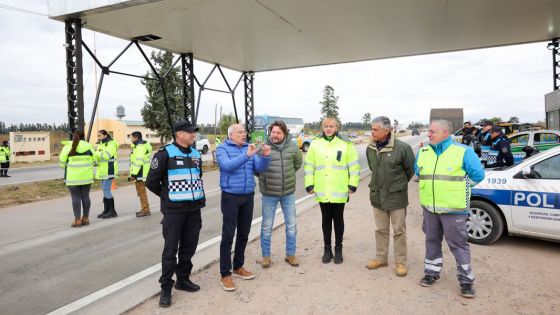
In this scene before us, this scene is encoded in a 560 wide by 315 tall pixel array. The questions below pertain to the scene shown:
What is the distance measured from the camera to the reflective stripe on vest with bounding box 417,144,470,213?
3701mm

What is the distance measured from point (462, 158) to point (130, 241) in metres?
4.94

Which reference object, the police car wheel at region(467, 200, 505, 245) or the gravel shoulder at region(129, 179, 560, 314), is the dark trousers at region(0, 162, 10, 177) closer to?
the gravel shoulder at region(129, 179, 560, 314)

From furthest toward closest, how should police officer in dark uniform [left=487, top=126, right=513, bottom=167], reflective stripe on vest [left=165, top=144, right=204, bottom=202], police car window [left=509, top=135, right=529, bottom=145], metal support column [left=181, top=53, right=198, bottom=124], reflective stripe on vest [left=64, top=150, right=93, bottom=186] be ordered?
metal support column [left=181, top=53, right=198, bottom=124]
police car window [left=509, top=135, right=529, bottom=145]
police officer in dark uniform [left=487, top=126, right=513, bottom=167]
reflective stripe on vest [left=64, top=150, right=93, bottom=186]
reflective stripe on vest [left=165, top=144, right=204, bottom=202]

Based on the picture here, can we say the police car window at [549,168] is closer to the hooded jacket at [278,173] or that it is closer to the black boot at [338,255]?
the black boot at [338,255]

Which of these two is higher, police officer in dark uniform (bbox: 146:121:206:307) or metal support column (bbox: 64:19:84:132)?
metal support column (bbox: 64:19:84:132)

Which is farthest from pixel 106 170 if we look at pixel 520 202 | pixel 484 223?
pixel 520 202

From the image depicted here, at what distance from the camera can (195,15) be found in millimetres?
10922

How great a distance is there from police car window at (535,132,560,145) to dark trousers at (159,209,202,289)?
1194cm

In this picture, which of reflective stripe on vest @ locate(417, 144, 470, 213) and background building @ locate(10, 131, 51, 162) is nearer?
reflective stripe on vest @ locate(417, 144, 470, 213)

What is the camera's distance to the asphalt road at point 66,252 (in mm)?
4003

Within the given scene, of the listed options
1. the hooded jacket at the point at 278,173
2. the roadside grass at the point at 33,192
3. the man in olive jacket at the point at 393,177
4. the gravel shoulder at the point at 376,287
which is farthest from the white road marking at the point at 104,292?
the roadside grass at the point at 33,192

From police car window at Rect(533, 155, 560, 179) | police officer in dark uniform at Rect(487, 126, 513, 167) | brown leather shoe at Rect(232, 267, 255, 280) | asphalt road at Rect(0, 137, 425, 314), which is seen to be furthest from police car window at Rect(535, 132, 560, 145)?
brown leather shoe at Rect(232, 267, 255, 280)

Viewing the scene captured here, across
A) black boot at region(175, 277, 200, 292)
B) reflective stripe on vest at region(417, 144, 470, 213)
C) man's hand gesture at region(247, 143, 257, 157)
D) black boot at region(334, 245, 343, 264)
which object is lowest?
black boot at region(175, 277, 200, 292)

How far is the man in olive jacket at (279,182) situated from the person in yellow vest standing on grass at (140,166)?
163 inches
